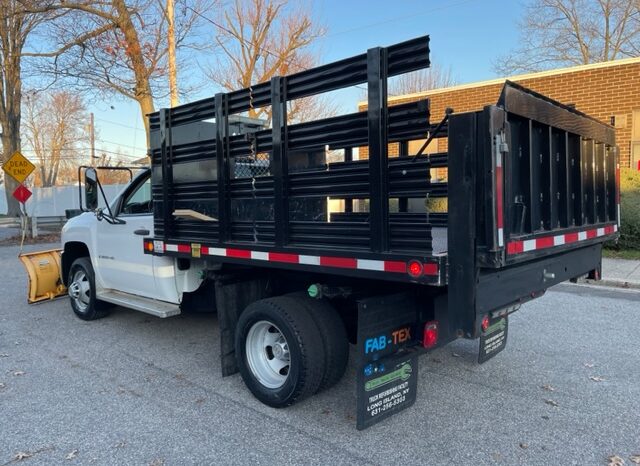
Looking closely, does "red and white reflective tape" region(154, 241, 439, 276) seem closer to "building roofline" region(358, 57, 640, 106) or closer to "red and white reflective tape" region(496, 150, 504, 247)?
"red and white reflective tape" region(496, 150, 504, 247)

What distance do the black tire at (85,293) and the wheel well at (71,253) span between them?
0.26 metres

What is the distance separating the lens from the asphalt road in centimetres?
324

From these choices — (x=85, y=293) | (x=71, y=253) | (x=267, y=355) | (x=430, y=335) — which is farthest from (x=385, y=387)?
(x=71, y=253)

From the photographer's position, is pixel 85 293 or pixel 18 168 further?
pixel 18 168

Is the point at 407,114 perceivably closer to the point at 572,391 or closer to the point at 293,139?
the point at 293,139

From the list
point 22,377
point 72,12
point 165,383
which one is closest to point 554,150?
point 165,383

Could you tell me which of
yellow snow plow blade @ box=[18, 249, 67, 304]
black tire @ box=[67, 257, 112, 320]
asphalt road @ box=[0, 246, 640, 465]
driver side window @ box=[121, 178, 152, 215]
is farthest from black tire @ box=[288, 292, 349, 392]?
yellow snow plow blade @ box=[18, 249, 67, 304]

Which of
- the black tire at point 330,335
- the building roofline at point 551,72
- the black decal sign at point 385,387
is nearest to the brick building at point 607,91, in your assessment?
the building roofline at point 551,72

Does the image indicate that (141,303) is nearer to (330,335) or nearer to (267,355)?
(267,355)

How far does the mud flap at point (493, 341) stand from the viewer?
4449 millimetres

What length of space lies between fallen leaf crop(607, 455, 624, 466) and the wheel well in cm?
609

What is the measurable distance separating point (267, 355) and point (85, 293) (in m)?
3.53

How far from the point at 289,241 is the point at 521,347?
3.09m

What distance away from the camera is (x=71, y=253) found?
6.92 metres
